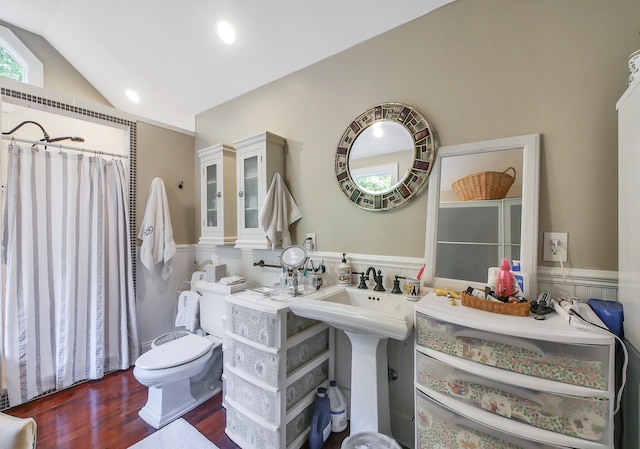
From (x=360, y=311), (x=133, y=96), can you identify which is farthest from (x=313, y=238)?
(x=133, y=96)

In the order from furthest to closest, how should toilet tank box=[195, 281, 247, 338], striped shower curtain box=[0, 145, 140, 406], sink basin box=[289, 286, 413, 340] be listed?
1. toilet tank box=[195, 281, 247, 338]
2. striped shower curtain box=[0, 145, 140, 406]
3. sink basin box=[289, 286, 413, 340]

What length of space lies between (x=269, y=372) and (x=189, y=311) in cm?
127

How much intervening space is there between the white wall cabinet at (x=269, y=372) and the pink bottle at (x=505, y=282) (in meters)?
1.04

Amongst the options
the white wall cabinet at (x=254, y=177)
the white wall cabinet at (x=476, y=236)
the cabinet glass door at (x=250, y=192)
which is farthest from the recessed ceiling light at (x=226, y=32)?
the white wall cabinet at (x=476, y=236)

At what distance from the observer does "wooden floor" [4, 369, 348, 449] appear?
64.4 inches

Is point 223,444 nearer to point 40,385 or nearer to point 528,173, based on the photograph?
point 40,385

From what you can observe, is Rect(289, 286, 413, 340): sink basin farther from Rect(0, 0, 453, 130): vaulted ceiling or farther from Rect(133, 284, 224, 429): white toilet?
Rect(0, 0, 453, 130): vaulted ceiling

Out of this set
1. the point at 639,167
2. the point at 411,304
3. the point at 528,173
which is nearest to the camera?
the point at 639,167

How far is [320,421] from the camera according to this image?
161 centimetres

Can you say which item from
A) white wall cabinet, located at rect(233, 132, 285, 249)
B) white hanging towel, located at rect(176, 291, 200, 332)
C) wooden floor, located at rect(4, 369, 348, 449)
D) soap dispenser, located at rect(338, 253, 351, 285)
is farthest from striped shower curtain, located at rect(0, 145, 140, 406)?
soap dispenser, located at rect(338, 253, 351, 285)

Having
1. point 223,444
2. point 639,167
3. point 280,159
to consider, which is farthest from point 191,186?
point 639,167

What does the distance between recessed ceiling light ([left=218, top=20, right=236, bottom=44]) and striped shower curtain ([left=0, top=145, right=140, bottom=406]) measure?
145 centimetres

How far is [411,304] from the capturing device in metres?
1.42

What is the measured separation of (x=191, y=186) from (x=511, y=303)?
3035mm
